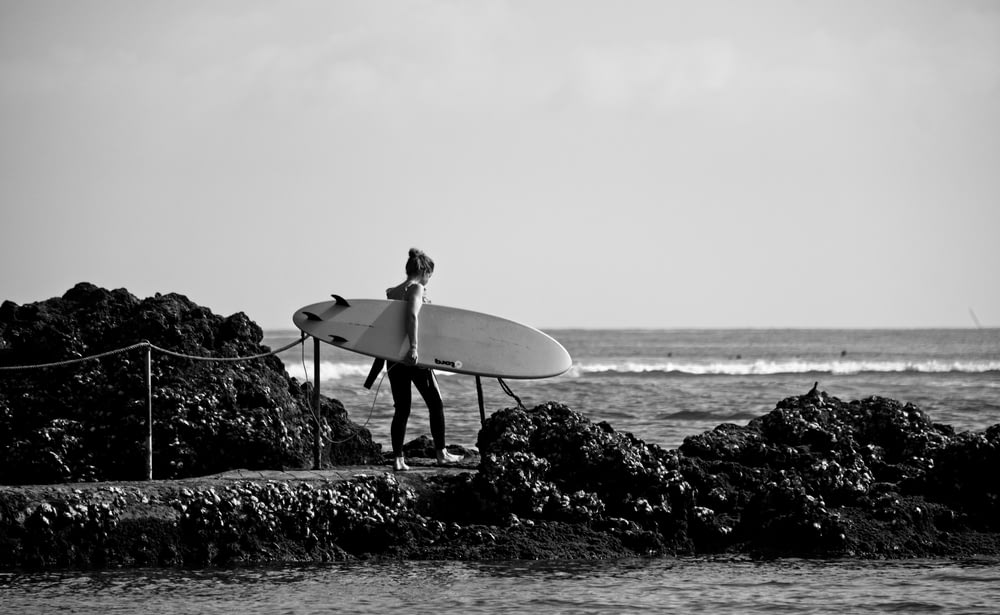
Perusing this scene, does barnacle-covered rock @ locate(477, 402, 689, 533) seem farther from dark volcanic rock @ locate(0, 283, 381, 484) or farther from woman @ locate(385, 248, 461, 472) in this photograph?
dark volcanic rock @ locate(0, 283, 381, 484)

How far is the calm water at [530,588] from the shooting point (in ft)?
21.0

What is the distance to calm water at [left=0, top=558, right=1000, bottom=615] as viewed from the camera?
6398 millimetres

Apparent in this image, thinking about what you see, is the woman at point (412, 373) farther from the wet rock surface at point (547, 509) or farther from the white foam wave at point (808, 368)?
the white foam wave at point (808, 368)

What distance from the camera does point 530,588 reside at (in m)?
6.84

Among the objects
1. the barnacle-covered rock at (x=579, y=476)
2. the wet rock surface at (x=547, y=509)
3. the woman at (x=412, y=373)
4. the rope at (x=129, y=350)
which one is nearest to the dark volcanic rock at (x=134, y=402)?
the rope at (x=129, y=350)

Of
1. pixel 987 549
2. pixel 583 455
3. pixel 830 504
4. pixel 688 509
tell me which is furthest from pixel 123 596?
pixel 987 549

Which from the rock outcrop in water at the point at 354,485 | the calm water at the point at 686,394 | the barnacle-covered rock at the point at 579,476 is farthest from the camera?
the calm water at the point at 686,394

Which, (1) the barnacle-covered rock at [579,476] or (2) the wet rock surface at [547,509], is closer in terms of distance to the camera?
(2) the wet rock surface at [547,509]

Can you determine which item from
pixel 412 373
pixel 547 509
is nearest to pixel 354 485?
pixel 412 373

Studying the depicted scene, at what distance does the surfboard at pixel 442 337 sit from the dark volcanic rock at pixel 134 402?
67 centimetres

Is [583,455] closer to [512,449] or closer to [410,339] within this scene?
[512,449]

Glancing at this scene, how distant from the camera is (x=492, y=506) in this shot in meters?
7.86

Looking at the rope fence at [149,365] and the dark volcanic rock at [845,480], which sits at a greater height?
the rope fence at [149,365]

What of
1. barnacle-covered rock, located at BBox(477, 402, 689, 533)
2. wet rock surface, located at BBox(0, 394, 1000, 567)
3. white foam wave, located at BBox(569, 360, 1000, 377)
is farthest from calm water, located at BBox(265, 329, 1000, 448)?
barnacle-covered rock, located at BBox(477, 402, 689, 533)
